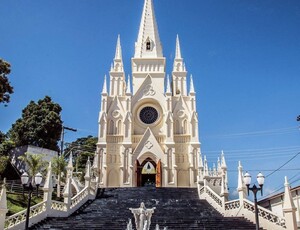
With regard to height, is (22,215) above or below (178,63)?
below

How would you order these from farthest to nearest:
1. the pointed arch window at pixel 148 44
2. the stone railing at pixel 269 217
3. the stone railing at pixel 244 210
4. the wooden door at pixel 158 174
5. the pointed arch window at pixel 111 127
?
the pointed arch window at pixel 148 44, the pointed arch window at pixel 111 127, the wooden door at pixel 158 174, the stone railing at pixel 244 210, the stone railing at pixel 269 217

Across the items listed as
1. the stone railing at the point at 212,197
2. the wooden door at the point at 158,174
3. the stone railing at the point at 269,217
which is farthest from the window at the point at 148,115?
the stone railing at the point at 269,217

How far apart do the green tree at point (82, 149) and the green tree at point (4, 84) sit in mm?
29984

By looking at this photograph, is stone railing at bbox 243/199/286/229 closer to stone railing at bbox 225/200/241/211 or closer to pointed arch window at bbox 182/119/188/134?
stone railing at bbox 225/200/241/211

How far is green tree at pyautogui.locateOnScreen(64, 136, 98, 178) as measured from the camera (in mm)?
58150

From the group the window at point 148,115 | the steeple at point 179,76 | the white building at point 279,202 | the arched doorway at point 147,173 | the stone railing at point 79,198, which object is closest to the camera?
the white building at point 279,202

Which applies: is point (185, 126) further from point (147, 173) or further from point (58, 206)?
point (58, 206)

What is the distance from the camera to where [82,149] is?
63719mm

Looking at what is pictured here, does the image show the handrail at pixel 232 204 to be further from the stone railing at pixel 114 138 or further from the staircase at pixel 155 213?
the stone railing at pixel 114 138

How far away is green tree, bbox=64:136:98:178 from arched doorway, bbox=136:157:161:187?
64.7ft

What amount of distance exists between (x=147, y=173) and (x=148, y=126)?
18.7ft

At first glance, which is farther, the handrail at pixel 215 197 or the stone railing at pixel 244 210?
the handrail at pixel 215 197

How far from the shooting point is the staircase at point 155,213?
707 inches

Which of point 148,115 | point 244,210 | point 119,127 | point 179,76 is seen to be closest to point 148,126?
point 148,115
